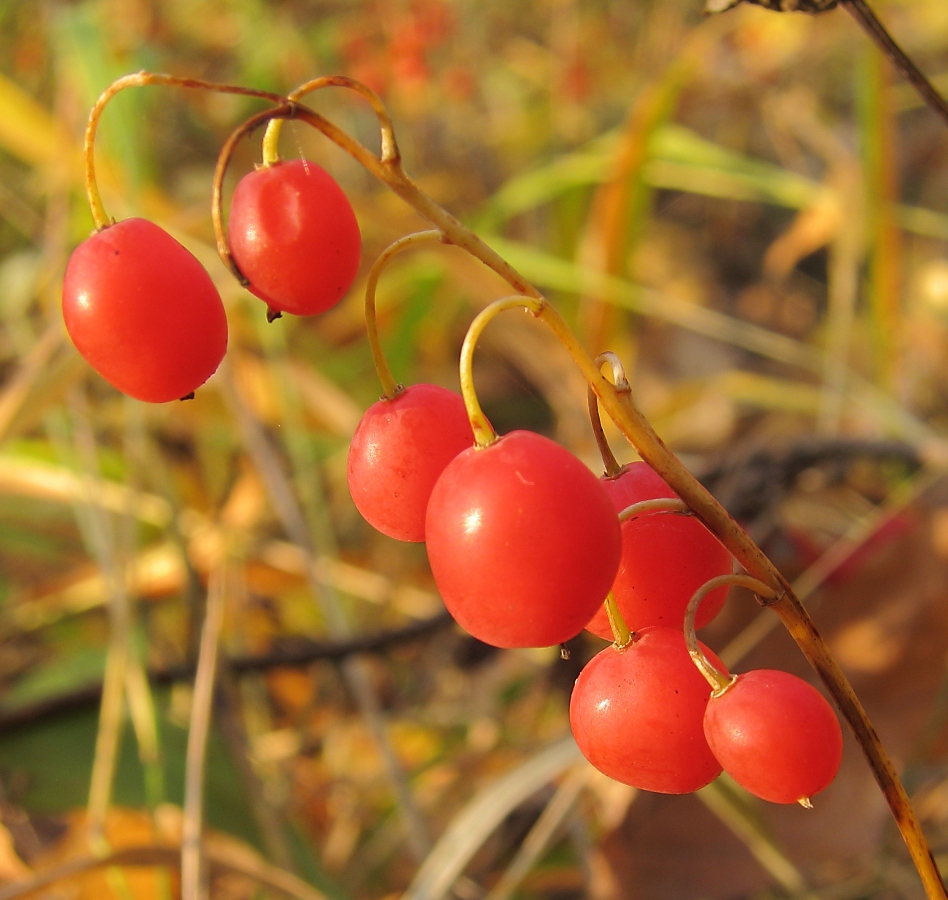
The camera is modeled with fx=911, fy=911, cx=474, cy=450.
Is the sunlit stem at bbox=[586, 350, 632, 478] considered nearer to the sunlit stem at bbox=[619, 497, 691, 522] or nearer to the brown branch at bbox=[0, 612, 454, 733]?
the sunlit stem at bbox=[619, 497, 691, 522]

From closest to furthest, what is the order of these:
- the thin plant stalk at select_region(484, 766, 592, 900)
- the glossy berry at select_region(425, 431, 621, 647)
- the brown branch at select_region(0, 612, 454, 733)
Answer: the glossy berry at select_region(425, 431, 621, 647) < the thin plant stalk at select_region(484, 766, 592, 900) < the brown branch at select_region(0, 612, 454, 733)

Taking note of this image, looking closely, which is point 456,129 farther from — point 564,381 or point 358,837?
point 358,837

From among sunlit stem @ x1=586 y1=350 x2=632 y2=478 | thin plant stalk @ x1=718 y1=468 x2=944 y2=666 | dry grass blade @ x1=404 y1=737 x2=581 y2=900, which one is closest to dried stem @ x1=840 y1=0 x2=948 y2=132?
sunlit stem @ x1=586 y1=350 x2=632 y2=478

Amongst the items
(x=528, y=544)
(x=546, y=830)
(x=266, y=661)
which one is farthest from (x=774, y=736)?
(x=266, y=661)

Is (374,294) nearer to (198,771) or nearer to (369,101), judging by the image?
(369,101)

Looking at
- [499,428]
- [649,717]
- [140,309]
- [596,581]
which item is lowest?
[499,428]

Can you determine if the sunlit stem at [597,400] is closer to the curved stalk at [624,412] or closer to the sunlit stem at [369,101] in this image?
the curved stalk at [624,412]

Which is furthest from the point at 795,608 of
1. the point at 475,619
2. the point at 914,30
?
the point at 914,30
